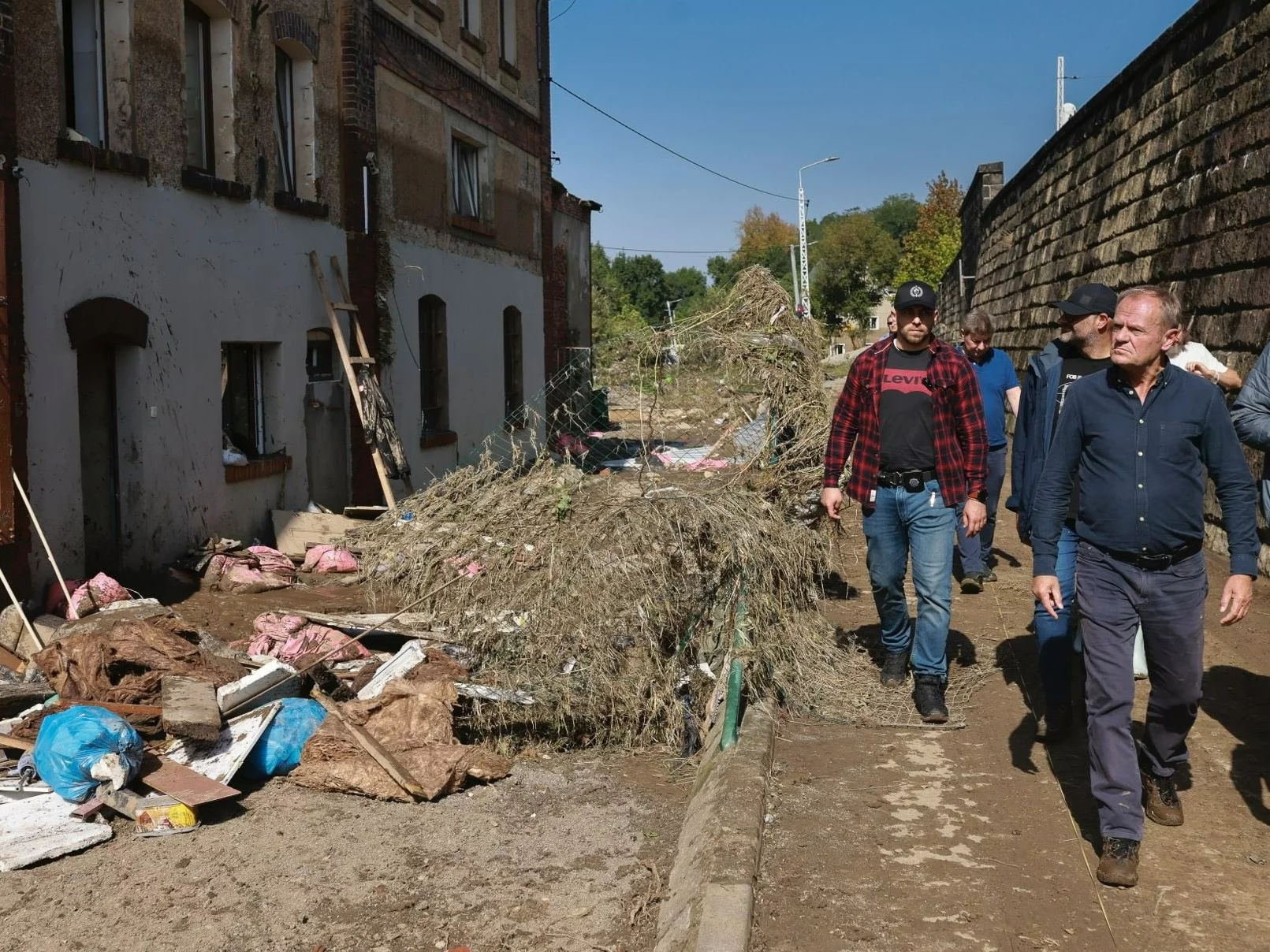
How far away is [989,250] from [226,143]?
15650mm

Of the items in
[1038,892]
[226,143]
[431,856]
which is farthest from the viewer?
[226,143]

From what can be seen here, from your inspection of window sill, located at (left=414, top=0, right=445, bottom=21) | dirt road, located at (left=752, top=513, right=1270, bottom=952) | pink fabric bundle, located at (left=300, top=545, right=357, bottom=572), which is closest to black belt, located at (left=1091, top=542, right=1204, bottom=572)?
dirt road, located at (left=752, top=513, right=1270, bottom=952)

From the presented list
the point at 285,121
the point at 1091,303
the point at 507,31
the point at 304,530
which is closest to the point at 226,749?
the point at 1091,303

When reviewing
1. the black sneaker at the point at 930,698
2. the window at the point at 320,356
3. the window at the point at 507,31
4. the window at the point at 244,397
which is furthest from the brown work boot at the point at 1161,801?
the window at the point at 507,31

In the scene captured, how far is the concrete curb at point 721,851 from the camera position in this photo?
368 cm

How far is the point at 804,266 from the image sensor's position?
39219 mm

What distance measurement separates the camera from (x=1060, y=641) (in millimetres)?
5293

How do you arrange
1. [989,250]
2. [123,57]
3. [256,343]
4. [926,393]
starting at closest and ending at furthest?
[926,393]
[123,57]
[256,343]
[989,250]

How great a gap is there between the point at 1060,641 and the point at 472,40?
46.6ft

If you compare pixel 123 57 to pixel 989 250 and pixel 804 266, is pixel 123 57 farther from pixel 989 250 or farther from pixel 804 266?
pixel 804 266

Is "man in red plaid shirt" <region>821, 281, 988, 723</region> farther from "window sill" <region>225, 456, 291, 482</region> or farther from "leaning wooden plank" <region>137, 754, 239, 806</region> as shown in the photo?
"window sill" <region>225, 456, 291, 482</region>

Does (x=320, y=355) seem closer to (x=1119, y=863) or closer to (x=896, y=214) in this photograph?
(x=1119, y=863)

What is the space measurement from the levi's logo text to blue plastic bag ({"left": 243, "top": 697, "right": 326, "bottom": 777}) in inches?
128

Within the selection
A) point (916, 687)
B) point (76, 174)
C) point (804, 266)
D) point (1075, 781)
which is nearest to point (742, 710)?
point (916, 687)
